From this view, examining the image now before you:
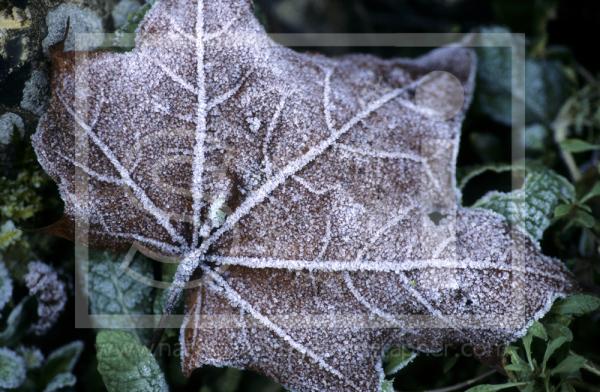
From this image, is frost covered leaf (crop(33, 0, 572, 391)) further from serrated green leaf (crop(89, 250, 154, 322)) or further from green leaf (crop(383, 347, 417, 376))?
serrated green leaf (crop(89, 250, 154, 322))

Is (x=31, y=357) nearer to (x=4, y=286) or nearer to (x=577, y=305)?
(x=4, y=286)

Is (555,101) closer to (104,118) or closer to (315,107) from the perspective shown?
(315,107)

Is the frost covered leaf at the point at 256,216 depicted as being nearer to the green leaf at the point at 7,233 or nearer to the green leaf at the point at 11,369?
the green leaf at the point at 7,233

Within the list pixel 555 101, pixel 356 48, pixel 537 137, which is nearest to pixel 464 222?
pixel 537 137

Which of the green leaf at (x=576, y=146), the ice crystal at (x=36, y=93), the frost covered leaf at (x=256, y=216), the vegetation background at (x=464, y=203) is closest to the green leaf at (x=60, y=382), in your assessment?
the vegetation background at (x=464, y=203)

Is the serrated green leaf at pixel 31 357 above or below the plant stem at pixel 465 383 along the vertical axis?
above
